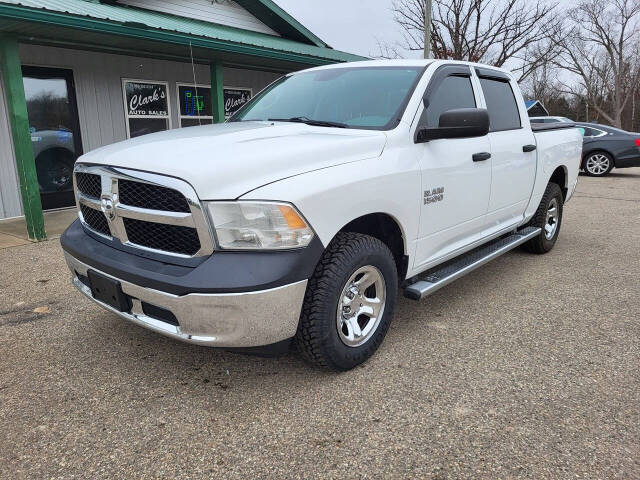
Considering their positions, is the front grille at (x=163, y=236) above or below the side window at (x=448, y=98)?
below

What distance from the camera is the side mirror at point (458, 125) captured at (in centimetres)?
305

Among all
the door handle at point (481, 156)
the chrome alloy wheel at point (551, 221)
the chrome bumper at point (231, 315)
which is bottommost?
the chrome alloy wheel at point (551, 221)

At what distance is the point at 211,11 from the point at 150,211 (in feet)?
32.3

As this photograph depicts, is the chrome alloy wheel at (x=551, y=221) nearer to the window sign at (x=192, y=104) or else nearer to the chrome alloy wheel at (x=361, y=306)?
the chrome alloy wheel at (x=361, y=306)

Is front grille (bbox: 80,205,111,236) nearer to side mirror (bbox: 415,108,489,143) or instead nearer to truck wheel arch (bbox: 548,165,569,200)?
side mirror (bbox: 415,108,489,143)

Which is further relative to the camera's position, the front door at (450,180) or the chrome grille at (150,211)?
the front door at (450,180)

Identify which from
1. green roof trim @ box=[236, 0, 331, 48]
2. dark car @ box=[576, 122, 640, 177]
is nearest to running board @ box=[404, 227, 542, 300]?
green roof trim @ box=[236, 0, 331, 48]

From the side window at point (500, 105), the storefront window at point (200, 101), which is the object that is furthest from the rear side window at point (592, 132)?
the side window at point (500, 105)

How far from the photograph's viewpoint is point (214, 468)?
2.17 metres

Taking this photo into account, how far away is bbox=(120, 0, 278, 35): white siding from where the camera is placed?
32.6ft

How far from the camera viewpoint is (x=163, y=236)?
252cm

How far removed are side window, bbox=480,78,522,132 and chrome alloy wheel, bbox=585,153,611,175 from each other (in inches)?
442

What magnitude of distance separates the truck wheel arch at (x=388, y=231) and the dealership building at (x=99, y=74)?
4.98 m

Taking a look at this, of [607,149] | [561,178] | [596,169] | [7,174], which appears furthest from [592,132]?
Result: [7,174]
